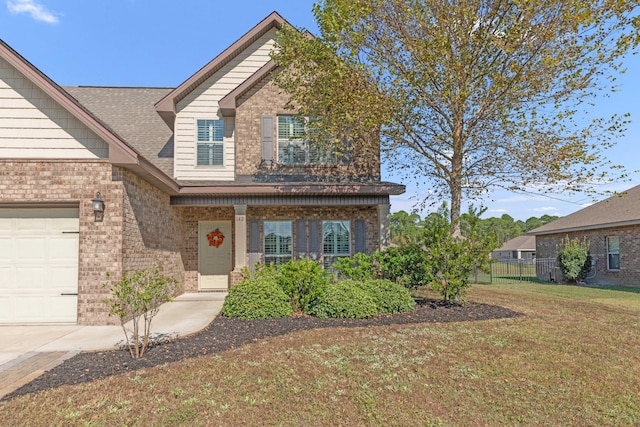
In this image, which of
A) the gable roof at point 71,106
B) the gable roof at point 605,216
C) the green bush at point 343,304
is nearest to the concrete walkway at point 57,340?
the green bush at point 343,304

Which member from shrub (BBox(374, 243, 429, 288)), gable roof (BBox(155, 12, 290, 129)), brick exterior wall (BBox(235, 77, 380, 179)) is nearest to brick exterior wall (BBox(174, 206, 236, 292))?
brick exterior wall (BBox(235, 77, 380, 179))

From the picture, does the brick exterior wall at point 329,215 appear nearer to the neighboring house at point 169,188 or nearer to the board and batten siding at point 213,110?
the neighboring house at point 169,188

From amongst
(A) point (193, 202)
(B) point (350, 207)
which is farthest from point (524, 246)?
(A) point (193, 202)

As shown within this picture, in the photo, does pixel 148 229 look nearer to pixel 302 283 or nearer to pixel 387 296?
pixel 302 283

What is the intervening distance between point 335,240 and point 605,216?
14471 mm

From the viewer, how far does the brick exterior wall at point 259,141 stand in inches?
476

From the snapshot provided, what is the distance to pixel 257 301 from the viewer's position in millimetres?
7824

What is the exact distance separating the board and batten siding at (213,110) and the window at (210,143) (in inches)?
5.6

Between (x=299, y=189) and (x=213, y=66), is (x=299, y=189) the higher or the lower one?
the lower one

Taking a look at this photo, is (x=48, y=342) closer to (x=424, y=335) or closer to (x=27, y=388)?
(x=27, y=388)

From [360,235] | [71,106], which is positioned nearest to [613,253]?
[360,235]

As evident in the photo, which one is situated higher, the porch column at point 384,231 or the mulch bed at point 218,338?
the porch column at point 384,231

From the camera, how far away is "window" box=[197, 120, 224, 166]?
484 inches

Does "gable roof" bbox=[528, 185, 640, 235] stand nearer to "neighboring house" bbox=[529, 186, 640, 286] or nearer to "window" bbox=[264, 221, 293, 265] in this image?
"neighboring house" bbox=[529, 186, 640, 286]
